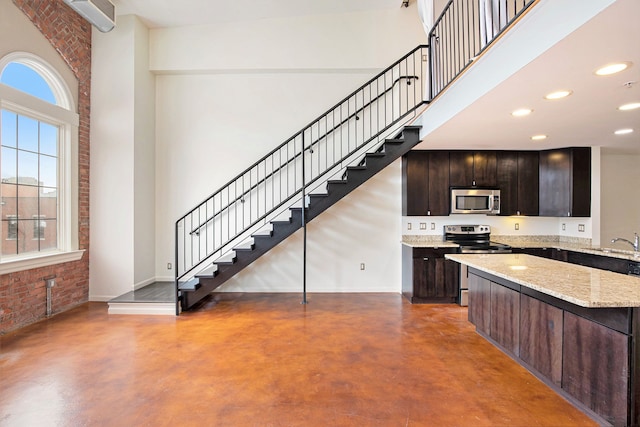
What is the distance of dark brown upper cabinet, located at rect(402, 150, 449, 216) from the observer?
209 inches

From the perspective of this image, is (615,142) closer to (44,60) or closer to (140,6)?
(140,6)

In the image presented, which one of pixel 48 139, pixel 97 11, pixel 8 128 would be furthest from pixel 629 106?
pixel 48 139

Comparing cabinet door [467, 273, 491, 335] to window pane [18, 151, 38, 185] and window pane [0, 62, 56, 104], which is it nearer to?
window pane [18, 151, 38, 185]

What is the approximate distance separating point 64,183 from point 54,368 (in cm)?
296

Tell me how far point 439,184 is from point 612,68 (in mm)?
3171

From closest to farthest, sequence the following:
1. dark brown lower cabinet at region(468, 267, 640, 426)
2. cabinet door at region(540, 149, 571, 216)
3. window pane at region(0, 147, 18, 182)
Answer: dark brown lower cabinet at region(468, 267, 640, 426) → window pane at region(0, 147, 18, 182) → cabinet door at region(540, 149, 571, 216)

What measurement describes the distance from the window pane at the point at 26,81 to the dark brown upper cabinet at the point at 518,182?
23.0ft

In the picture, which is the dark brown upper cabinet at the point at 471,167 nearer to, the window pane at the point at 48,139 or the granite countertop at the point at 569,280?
the granite countertop at the point at 569,280

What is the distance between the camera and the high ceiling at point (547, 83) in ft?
6.18

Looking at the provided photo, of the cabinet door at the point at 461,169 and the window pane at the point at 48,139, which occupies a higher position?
the window pane at the point at 48,139

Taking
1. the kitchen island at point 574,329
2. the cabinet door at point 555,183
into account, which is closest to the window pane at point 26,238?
the kitchen island at point 574,329

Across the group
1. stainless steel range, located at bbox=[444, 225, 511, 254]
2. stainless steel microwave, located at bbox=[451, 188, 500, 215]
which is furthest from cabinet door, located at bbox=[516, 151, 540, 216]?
stainless steel range, located at bbox=[444, 225, 511, 254]

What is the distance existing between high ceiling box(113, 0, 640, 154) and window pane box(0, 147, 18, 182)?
2788 mm

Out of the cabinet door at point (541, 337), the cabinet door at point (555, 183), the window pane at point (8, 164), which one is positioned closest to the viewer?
the cabinet door at point (541, 337)
